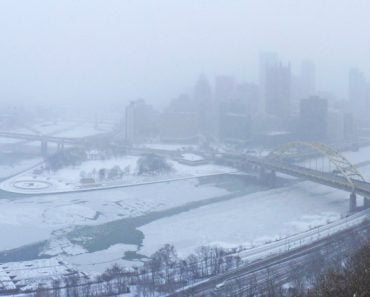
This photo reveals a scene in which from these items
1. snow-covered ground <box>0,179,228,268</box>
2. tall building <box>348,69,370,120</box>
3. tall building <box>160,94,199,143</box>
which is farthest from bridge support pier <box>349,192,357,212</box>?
tall building <box>348,69,370,120</box>

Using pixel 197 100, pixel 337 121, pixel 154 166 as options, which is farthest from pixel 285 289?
pixel 197 100

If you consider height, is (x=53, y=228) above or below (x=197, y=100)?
below

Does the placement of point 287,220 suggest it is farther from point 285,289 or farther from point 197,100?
point 197,100

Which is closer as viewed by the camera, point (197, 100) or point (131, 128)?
point (131, 128)

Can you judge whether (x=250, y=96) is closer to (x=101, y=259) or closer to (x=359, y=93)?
(x=359, y=93)

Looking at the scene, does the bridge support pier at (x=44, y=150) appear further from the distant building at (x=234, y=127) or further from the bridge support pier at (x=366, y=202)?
the bridge support pier at (x=366, y=202)

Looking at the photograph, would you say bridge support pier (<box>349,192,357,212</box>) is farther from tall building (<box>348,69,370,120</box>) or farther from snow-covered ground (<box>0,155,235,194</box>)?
tall building (<box>348,69,370,120</box>)
